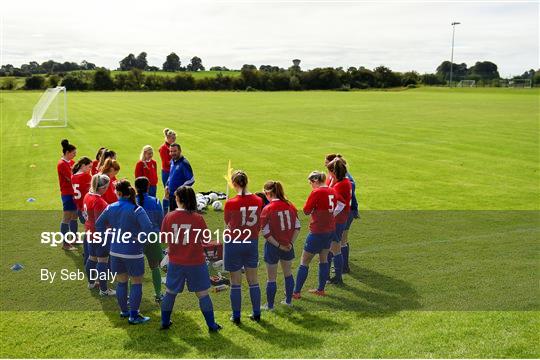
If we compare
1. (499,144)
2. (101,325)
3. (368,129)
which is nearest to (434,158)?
(499,144)

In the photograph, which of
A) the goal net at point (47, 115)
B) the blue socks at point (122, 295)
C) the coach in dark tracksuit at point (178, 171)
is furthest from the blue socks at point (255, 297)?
the goal net at point (47, 115)

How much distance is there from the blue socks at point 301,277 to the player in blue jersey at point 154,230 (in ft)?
7.10

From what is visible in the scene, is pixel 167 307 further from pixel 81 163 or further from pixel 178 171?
pixel 178 171

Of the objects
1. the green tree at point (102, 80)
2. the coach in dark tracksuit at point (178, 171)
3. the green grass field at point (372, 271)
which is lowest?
the green grass field at point (372, 271)

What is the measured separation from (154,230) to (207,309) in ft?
4.90

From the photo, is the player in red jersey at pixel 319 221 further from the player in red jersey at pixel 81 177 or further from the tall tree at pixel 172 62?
the tall tree at pixel 172 62

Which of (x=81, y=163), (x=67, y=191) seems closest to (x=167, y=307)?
(x=81, y=163)

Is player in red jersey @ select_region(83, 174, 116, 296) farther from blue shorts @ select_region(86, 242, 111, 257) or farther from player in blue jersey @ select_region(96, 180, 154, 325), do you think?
player in blue jersey @ select_region(96, 180, 154, 325)

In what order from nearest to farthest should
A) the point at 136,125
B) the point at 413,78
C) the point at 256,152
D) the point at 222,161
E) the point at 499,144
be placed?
the point at 222,161 → the point at 256,152 → the point at 499,144 → the point at 136,125 → the point at 413,78

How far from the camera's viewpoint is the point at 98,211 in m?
8.10

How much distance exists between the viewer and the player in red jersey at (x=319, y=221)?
8.05 metres

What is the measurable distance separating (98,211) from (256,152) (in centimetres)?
1640

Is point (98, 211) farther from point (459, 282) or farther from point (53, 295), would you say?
point (459, 282)

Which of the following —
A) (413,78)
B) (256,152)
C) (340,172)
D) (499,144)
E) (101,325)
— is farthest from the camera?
(413,78)
